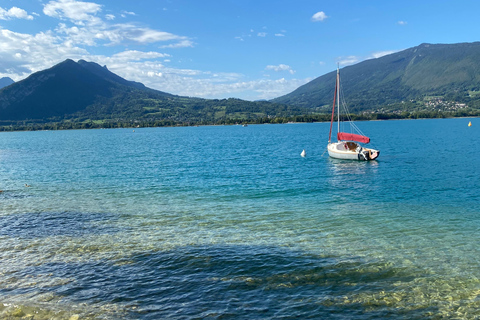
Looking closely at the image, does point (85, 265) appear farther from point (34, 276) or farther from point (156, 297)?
point (156, 297)

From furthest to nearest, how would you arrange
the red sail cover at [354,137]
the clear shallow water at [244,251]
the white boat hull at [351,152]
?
the red sail cover at [354,137] < the white boat hull at [351,152] < the clear shallow water at [244,251]

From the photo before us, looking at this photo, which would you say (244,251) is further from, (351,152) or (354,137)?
(354,137)

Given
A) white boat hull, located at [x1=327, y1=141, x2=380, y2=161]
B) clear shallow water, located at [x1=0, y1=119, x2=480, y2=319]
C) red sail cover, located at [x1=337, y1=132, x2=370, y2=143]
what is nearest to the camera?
clear shallow water, located at [x1=0, y1=119, x2=480, y2=319]

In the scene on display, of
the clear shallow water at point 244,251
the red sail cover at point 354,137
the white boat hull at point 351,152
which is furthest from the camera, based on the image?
the red sail cover at point 354,137

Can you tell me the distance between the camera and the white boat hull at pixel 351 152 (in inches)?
2295

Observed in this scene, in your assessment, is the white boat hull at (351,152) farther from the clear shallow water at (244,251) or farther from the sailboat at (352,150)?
the clear shallow water at (244,251)

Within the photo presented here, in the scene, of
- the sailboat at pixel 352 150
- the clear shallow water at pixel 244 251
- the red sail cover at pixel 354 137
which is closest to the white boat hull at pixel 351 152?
the sailboat at pixel 352 150

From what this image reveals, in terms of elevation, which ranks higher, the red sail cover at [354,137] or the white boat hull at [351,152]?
the red sail cover at [354,137]

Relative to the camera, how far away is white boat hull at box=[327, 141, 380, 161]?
58.3 metres

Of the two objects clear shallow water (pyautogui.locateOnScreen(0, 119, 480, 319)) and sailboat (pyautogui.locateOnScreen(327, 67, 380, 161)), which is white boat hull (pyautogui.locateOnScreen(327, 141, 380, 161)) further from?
clear shallow water (pyautogui.locateOnScreen(0, 119, 480, 319))

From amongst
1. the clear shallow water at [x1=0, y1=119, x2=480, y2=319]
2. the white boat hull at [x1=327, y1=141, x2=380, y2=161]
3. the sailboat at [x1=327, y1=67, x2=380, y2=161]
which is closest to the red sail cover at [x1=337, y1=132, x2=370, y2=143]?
the sailboat at [x1=327, y1=67, x2=380, y2=161]

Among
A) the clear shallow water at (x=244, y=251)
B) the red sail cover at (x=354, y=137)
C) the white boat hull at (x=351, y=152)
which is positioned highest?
the red sail cover at (x=354, y=137)

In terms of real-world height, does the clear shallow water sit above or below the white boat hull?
below

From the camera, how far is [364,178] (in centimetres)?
4262
